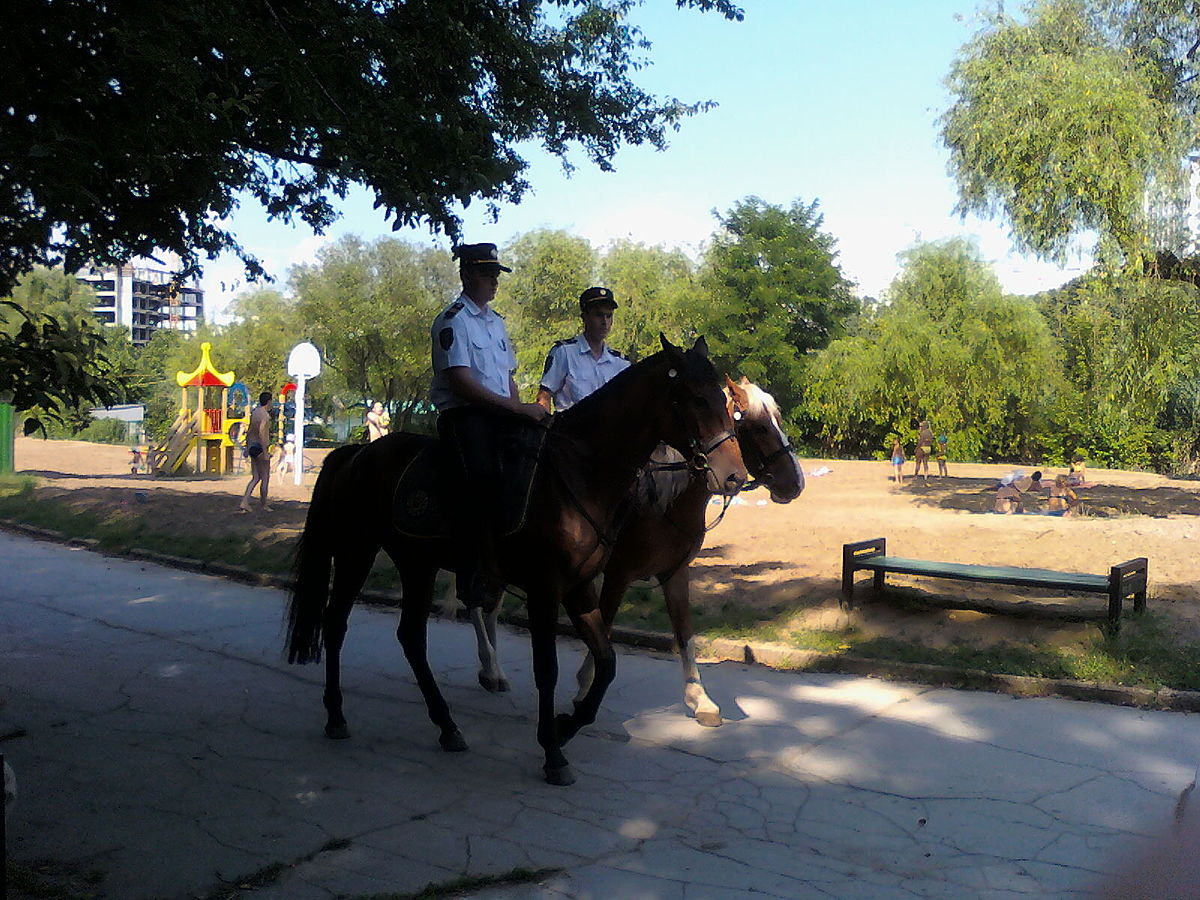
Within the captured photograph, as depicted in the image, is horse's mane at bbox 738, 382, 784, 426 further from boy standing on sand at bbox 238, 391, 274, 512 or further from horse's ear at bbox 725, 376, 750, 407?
boy standing on sand at bbox 238, 391, 274, 512

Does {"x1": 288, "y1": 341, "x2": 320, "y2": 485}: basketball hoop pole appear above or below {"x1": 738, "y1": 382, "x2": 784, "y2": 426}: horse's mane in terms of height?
above

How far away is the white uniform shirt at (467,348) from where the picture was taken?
19.3 ft

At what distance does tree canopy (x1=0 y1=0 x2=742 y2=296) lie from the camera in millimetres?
5410

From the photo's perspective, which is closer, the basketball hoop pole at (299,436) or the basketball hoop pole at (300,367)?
the basketball hoop pole at (299,436)

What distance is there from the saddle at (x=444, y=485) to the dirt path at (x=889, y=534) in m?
4.35

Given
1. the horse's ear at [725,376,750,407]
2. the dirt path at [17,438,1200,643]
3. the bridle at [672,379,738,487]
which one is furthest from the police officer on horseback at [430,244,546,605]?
the dirt path at [17,438,1200,643]

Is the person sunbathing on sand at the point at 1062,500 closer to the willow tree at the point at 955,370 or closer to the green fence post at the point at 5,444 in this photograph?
the willow tree at the point at 955,370

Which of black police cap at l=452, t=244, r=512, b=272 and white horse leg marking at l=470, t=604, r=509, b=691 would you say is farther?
white horse leg marking at l=470, t=604, r=509, b=691

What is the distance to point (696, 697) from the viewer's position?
6828mm

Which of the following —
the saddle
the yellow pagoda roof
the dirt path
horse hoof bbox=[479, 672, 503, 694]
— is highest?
the yellow pagoda roof

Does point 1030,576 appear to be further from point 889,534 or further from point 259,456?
point 259,456

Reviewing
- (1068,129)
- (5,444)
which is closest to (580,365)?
(1068,129)

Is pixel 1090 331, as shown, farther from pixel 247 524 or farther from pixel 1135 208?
pixel 247 524

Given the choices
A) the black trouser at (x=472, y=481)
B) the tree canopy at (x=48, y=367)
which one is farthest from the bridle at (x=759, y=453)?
the tree canopy at (x=48, y=367)
